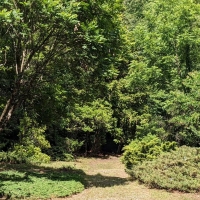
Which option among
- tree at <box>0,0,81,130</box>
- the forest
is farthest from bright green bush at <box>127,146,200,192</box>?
tree at <box>0,0,81,130</box>

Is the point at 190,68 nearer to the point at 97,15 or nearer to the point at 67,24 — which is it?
the point at 97,15

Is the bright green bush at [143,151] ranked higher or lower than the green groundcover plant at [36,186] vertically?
higher

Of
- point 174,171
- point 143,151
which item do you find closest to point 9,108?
point 174,171

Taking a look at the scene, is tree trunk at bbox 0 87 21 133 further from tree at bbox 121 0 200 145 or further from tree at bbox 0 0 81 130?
tree at bbox 121 0 200 145

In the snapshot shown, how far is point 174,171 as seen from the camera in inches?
525

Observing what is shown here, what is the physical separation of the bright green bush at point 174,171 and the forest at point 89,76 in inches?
105

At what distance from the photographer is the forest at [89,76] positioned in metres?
11.1

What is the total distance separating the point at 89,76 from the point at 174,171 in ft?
19.0

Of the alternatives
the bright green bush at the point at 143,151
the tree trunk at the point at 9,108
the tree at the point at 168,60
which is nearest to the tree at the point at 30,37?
the tree trunk at the point at 9,108

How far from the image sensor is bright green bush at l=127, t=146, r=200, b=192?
40.7ft

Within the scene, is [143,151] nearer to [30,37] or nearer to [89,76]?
[89,76]

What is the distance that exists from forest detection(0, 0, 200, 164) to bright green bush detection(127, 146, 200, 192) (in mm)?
2655

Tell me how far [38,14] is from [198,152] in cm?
973

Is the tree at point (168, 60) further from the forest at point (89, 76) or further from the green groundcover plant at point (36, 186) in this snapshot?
the green groundcover plant at point (36, 186)
